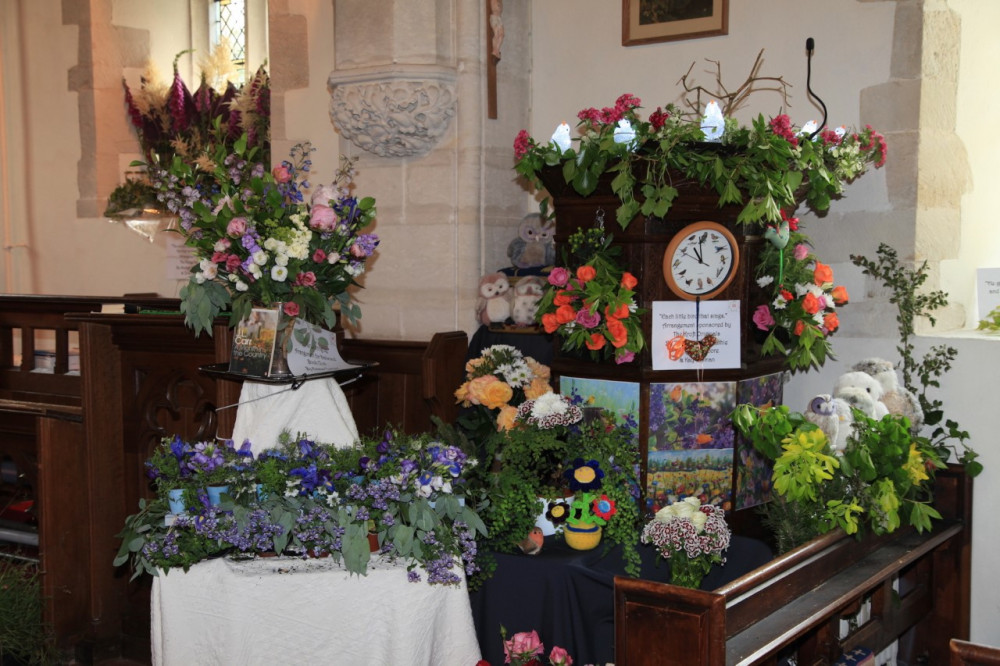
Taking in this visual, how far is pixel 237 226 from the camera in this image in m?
2.54

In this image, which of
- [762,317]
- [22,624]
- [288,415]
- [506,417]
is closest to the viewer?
[288,415]

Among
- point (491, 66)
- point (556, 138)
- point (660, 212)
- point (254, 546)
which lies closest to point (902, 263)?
point (660, 212)

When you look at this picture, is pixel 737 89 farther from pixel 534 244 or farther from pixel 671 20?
pixel 534 244

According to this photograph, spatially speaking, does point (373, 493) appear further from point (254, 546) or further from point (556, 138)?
point (556, 138)

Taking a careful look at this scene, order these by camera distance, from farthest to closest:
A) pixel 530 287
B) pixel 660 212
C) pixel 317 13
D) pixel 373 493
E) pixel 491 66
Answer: pixel 317 13, pixel 491 66, pixel 530 287, pixel 660 212, pixel 373 493

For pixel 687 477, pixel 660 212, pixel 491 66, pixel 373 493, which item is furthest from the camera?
pixel 491 66

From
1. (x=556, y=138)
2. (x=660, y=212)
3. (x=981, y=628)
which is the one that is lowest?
(x=981, y=628)

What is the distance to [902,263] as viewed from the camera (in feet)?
11.6

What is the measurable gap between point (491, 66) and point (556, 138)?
1009mm

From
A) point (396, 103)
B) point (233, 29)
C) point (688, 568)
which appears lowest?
point (688, 568)

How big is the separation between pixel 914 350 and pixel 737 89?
1.19 m

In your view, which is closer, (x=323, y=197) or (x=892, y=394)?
(x=323, y=197)

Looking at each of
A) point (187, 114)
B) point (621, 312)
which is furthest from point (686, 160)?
point (187, 114)

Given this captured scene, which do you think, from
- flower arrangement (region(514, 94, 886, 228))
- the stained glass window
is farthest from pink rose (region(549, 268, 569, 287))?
the stained glass window
